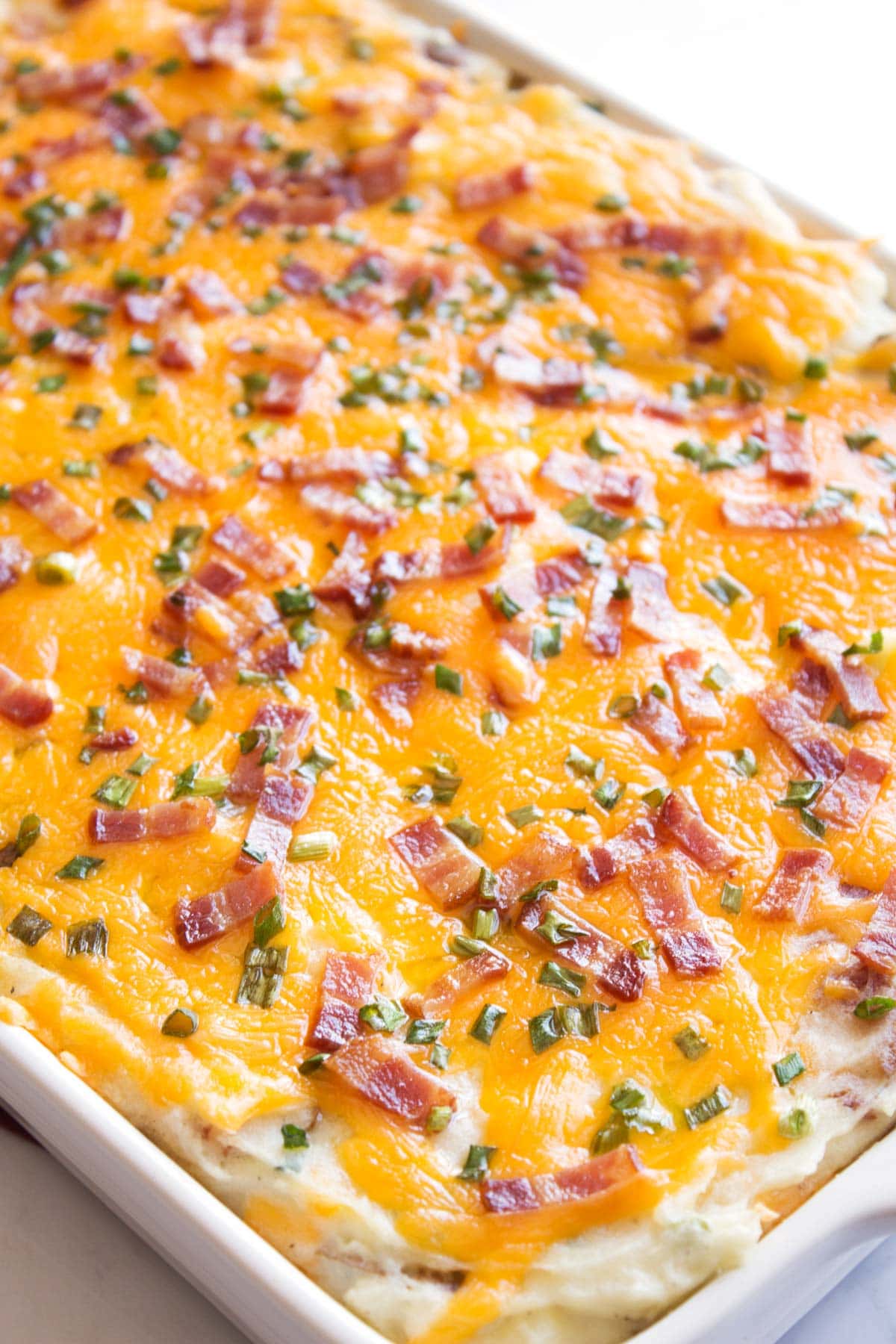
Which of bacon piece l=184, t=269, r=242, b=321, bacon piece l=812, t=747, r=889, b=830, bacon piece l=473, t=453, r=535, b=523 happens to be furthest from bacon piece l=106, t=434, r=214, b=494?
bacon piece l=812, t=747, r=889, b=830

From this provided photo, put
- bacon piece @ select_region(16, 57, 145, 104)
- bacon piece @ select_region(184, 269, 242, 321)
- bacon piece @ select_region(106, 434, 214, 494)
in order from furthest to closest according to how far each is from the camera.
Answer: bacon piece @ select_region(16, 57, 145, 104), bacon piece @ select_region(184, 269, 242, 321), bacon piece @ select_region(106, 434, 214, 494)

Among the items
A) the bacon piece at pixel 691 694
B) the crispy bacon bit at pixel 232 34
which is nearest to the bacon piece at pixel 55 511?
the bacon piece at pixel 691 694

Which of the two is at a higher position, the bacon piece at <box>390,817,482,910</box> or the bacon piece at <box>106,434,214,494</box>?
the bacon piece at <box>390,817,482,910</box>

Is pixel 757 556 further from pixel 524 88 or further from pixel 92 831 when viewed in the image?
pixel 524 88

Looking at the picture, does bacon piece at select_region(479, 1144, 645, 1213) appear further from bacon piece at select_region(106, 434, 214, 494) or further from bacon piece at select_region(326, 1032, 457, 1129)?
bacon piece at select_region(106, 434, 214, 494)

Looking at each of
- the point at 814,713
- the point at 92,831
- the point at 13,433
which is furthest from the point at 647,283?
the point at 92,831

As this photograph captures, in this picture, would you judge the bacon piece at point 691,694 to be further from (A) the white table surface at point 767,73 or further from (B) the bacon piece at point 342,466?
(A) the white table surface at point 767,73

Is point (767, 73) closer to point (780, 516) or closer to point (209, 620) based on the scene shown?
point (780, 516)
